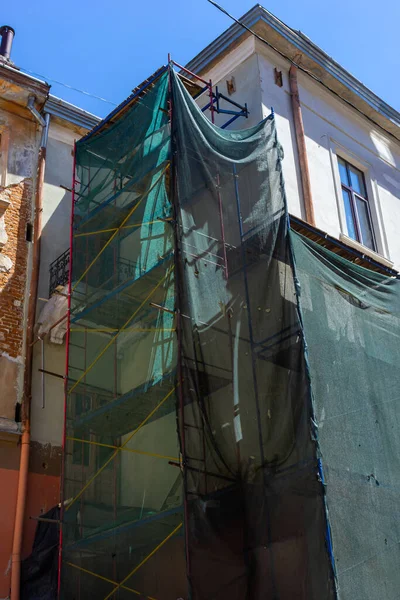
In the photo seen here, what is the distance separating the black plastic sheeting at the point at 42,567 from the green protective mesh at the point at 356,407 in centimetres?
500

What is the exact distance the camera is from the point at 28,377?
13.8 m

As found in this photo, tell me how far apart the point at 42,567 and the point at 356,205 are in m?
8.55

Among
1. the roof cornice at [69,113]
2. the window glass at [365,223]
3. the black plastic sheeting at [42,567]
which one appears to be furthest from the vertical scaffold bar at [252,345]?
the roof cornice at [69,113]

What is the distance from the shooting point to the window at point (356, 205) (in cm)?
1470

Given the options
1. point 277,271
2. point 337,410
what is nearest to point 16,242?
point 277,271

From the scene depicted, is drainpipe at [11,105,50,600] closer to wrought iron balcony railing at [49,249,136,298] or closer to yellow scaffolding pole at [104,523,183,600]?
wrought iron balcony railing at [49,249,136,298]

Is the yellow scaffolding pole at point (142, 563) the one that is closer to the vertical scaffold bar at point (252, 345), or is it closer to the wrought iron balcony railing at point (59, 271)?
the vertical scaffold bar at point (252, 345)

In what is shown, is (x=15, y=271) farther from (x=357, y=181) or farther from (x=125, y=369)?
(x=357, y=181)

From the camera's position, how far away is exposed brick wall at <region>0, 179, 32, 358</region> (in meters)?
13.9

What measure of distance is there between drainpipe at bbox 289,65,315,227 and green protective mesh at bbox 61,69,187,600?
2.71 metres

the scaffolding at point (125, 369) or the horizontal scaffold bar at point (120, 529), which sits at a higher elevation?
the scaffolding at point (125, 369)

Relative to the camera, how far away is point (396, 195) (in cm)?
1627

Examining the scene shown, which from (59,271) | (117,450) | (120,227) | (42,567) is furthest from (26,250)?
(42,567)

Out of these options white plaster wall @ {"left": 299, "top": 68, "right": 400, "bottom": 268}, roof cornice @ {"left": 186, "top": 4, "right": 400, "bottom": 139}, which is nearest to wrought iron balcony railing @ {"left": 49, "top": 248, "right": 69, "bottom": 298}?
roof cornice @ {"left": 186, "top": 4, "right": 400, "bottom": 139}
